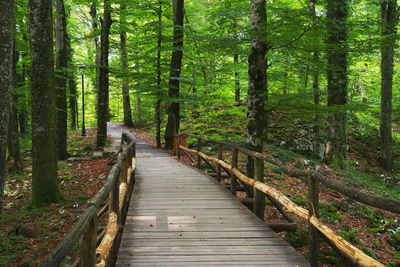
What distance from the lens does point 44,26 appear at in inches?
275

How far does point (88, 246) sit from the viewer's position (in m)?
2.39

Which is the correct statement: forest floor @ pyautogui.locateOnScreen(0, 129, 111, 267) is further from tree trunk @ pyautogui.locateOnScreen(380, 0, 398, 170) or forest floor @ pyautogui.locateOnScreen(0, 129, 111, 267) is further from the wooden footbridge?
tree trunk @ pyautogui.locateOnScreen(380, 0, 398, 170)

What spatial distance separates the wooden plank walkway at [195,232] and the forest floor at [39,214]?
1811 mm

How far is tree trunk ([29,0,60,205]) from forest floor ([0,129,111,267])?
610 mm

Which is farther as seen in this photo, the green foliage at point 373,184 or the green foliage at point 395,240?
the green foliage at point 373,184

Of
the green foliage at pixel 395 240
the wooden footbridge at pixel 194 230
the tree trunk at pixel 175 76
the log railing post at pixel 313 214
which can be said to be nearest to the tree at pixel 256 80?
the wooden footbridge at pixel 194 230

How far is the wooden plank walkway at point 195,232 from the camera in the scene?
3547 millimetres

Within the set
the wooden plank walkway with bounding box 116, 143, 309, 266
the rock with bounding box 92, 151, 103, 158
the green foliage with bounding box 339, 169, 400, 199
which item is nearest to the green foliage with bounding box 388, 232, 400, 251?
the green foliage with bounding box 339, 169, 400, 199

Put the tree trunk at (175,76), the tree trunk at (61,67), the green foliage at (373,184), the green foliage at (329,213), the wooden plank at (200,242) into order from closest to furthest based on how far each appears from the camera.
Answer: the wooden plank at (200,242) → the green foliage at (329,213) → the green foliage at (373,184) → the tree trunk at (61,67) → the tree trunk at (175,76)

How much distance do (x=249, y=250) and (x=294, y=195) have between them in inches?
251

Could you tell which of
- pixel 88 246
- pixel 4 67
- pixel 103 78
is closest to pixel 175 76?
pixel 103 78

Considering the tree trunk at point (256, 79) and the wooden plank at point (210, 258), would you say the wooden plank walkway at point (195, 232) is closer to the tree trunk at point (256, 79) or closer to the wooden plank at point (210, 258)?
the wooden plank at point (210, 258)

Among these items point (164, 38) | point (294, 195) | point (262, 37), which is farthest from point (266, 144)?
point (262, 37)

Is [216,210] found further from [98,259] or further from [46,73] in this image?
[46,73]
